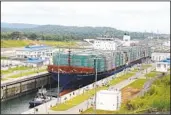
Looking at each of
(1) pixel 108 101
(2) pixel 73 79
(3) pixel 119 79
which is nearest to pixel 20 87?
(2) pixel 73 79

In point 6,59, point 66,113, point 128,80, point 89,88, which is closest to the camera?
point 66,113

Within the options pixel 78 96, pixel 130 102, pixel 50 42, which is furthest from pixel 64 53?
pixel 50 42

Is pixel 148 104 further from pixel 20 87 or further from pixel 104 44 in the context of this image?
pixel 104 44

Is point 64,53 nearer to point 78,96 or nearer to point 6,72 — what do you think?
point 6,72

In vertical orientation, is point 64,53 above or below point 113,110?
above

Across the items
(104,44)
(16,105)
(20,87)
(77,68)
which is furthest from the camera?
(104,44)

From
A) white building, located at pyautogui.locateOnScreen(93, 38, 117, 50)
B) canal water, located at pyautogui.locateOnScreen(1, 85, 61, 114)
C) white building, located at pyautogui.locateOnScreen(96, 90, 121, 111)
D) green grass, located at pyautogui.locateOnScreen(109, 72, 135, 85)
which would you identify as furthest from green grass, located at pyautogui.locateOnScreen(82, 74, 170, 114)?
white building, located at pyautogui.locateOnScreen(93, 38, 117, 50)

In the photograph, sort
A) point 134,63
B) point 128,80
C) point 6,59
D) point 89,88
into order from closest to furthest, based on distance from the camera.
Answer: point 89,88 < point 128,80 < point 6,59 < point 134,63

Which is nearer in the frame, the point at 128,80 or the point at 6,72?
the point at 128,80
